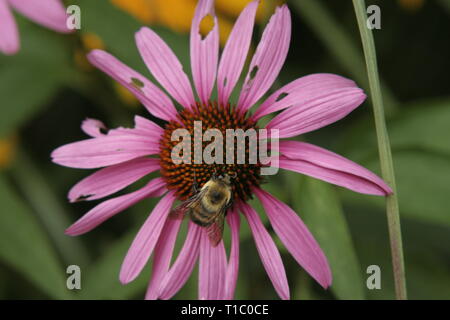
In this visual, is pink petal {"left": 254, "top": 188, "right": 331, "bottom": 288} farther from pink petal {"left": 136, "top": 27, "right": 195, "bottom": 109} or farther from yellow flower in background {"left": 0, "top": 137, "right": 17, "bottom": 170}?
yellow flower in background {"left": 0, "top": 137, "right": 17, "bottom": 170}

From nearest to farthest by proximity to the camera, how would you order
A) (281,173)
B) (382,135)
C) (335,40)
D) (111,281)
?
(382,135)
(111,281)
(281,173)
(335,40)

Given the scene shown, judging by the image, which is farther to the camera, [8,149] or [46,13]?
[8,149]

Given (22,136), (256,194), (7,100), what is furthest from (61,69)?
(256,194)

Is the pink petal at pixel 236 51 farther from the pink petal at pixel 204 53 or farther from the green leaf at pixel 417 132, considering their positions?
the green leaf at pixel 417 132

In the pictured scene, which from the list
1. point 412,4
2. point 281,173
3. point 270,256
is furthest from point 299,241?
point 412,4

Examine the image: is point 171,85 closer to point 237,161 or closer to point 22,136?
point 237,161

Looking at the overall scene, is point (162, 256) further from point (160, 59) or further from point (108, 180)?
point (160, 59)
